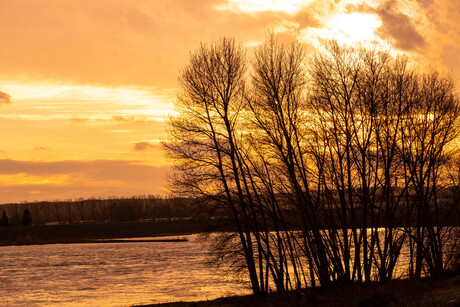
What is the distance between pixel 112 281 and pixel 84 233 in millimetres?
98656

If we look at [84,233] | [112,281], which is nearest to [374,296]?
[112,281]

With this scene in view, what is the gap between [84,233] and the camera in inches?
5856

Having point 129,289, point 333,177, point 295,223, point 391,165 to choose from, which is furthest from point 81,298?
point 391,165

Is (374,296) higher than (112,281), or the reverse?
(374,296)

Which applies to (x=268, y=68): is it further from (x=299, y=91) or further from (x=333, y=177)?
(x=333, y=177)

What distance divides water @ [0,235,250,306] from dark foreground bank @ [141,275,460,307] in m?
3.31

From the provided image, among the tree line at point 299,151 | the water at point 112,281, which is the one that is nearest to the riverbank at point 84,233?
the water at point 112,281

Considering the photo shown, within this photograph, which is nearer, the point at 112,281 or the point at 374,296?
the point at 374,296

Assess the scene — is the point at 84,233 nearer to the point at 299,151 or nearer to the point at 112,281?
the point at 112,281

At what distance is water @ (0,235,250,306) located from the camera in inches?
1685

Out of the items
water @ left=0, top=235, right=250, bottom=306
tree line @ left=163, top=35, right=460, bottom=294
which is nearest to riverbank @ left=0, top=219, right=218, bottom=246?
water @ left=0, top=235, right=250, bottom=306

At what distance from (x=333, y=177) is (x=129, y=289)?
71.8 ft

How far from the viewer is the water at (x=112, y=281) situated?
4279 cm

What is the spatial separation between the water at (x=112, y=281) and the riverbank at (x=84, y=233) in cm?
5838
